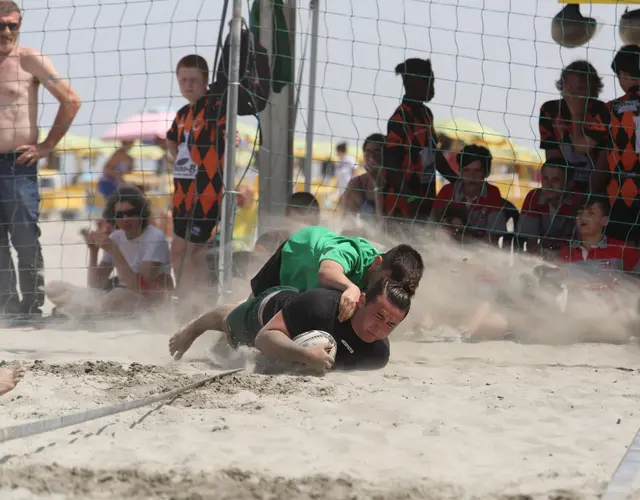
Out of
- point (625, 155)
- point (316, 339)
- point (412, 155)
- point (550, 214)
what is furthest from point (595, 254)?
point (316, 339)

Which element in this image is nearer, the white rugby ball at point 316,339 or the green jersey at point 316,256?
the white rugby ball at point 316,339

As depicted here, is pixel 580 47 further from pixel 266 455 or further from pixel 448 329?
pixel 266 455

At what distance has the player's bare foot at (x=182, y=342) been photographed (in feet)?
16.7

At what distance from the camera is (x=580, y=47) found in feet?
22.2

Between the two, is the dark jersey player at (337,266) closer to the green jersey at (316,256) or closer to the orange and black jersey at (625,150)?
the green jersey at (316,256)

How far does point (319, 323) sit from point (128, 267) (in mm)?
2572

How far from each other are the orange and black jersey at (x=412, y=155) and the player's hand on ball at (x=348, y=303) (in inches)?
90.5

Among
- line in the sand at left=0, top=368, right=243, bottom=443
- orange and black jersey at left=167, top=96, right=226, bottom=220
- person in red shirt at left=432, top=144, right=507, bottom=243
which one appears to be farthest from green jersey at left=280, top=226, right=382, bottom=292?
person in red shirt at left=432, top=144, right=507, bottom=243

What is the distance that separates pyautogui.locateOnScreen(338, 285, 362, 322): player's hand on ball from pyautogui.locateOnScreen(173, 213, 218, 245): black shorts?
2.12m

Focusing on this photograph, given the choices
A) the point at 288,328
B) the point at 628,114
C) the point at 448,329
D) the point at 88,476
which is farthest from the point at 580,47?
the point at 88,476

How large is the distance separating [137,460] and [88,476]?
0.21 metres

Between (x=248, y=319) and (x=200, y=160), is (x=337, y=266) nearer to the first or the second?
(x=248, y=319)

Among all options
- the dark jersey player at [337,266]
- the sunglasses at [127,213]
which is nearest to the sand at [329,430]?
the dark jersey player at [337,266]

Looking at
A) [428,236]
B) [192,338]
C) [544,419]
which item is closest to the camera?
[544,419]
